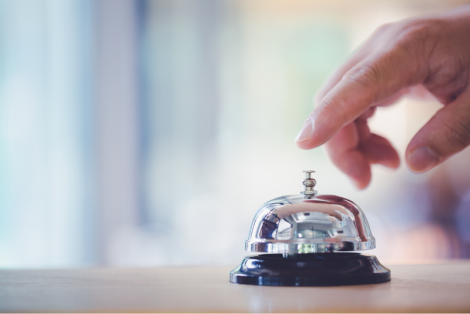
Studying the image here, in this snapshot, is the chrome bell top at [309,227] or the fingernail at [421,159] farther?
the fingernail at [421,159]

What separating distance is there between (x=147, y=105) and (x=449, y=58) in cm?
235

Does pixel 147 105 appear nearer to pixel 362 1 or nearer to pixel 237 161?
pixel 237 161

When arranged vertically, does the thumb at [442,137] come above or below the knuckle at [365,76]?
below

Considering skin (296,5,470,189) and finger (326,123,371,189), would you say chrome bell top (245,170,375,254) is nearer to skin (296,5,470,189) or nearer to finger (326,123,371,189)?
skin (296,5,470,189)

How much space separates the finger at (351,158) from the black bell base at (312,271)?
1.45 ft

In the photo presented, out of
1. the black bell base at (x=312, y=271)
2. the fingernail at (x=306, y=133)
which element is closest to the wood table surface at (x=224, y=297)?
the black bell base at (x=312, y=271)

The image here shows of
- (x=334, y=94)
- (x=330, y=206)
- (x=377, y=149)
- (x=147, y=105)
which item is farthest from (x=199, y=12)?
(x=330, y=206)

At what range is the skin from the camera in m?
0.69

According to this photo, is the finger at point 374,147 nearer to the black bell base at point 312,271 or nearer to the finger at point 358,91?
the finger at point 358,91

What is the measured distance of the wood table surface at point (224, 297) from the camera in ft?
1.05

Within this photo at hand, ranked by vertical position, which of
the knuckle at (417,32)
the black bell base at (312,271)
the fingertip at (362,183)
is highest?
the knuckle at (417,32)

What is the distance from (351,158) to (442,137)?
0.20 meters

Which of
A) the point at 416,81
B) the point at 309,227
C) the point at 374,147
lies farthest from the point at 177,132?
the point at 309,227

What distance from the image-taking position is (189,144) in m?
2.96
